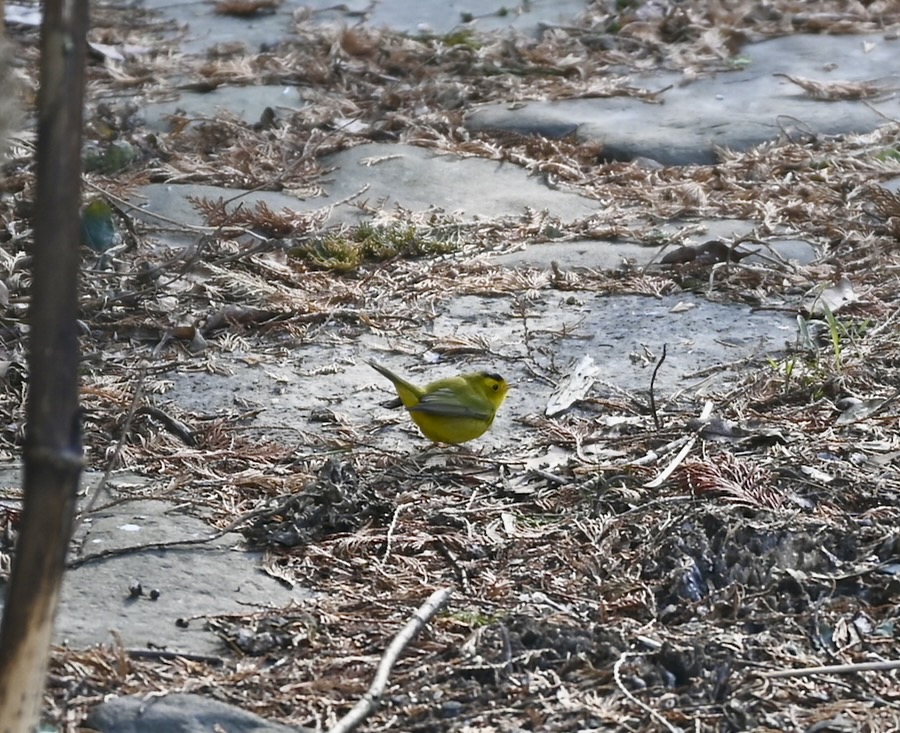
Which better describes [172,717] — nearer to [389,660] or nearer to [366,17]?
[389,660]

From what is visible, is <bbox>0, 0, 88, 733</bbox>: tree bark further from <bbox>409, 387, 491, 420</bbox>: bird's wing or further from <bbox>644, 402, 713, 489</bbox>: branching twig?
<bbox>409, 387, 491, 420</bbox>: bird's wing

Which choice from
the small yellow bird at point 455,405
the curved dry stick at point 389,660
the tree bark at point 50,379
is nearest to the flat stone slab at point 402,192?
the small yellow bird at point 455,405

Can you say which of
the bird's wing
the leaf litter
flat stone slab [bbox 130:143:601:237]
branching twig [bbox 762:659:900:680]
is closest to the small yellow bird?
the bird's wing

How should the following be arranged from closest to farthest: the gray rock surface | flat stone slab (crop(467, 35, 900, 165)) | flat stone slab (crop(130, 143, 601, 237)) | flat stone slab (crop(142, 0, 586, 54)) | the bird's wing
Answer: the gray rock surface < the bird's wing < flat stone slab (crop(130, 143, 601, 237)) < flat stone slab (crop(467, 35, 900, 165)) < flat stone slab (crop(142, 0, 586, 54))

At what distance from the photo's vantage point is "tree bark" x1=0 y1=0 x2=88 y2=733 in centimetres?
194

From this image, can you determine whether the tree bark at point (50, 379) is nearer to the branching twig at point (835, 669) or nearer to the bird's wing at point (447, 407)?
the branching twig at point (835, 669)

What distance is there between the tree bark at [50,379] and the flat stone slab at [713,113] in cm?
610

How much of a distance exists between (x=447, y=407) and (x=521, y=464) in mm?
290

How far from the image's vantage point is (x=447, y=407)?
13.6 feet

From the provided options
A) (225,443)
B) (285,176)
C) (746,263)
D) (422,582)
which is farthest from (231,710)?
(285,176)

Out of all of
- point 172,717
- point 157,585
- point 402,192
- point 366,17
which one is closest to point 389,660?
point 172,717

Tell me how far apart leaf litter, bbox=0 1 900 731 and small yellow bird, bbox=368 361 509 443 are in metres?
0.11

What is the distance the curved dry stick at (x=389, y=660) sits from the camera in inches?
107

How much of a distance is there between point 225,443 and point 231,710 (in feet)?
5.42
